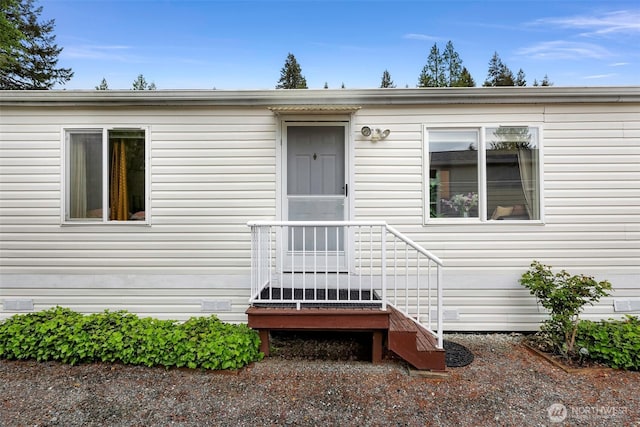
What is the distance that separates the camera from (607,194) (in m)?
4.01

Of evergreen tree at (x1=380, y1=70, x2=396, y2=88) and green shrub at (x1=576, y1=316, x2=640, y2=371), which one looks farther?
evergreen tree at (x1=380, y1=70, x2=396, y2=88)

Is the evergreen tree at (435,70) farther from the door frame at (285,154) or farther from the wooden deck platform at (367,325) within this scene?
the wooden deck platform at (367,325)

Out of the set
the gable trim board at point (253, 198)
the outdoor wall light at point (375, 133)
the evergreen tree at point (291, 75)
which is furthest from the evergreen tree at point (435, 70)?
the outdoor wall light at point (375, 133)

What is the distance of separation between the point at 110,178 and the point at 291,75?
18.1m

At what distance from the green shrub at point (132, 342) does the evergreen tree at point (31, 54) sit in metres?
16.2

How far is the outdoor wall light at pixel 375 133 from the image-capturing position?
4.01 meters

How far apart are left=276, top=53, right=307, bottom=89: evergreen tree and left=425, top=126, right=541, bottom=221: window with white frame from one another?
696 inches

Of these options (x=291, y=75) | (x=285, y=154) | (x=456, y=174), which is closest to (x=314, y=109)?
(x=285, y=154)

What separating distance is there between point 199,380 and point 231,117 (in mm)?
3024

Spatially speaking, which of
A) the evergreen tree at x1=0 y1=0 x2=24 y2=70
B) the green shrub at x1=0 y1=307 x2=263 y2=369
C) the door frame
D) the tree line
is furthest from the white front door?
the evergreen tree at x1=0 y1=0 x2=24 y2=70

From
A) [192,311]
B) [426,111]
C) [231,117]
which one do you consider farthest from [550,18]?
[192,311]

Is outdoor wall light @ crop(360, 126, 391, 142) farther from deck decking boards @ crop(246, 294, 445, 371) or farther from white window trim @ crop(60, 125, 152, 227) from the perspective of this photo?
white window trim @ crop(60, 125, 152, 227)

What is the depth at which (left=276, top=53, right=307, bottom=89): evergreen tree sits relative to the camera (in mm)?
20141

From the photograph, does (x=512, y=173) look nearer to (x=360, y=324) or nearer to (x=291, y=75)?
(x=360, y=324)
